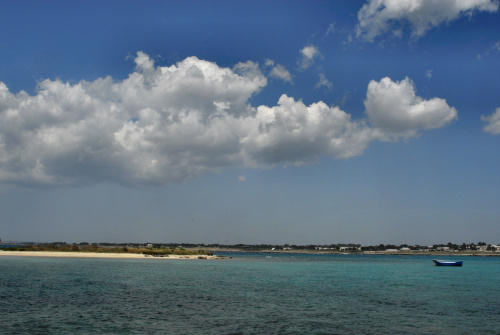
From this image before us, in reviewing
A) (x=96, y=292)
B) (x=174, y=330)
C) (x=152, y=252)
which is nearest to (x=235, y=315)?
(x=174, y=330)

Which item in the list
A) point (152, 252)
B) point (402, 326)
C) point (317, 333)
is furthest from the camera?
point (152, 252)

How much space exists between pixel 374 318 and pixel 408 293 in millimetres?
23169

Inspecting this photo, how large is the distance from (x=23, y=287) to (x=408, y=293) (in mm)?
49338

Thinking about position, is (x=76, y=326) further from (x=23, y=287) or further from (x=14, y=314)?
(x=23, y=287)

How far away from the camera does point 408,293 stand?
57719 millimetres

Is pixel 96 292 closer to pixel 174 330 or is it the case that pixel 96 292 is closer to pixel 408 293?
pixel 174 330

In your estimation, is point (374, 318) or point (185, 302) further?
point (185, 302)

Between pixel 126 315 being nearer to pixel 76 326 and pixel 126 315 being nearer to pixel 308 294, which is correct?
pixel 76 326

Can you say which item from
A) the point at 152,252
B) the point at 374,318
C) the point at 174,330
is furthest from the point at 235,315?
the point at 152,252

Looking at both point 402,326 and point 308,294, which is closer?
point 402,326

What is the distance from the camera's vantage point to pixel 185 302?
146ft

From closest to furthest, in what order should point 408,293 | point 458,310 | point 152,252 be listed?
point 458,310 → point 408,293 → point 152,252

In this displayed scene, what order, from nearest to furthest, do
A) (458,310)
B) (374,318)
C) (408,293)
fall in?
(374,318)
(458,310)
(408,293)

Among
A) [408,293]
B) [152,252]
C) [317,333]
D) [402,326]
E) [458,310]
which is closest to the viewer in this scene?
[317,333]
